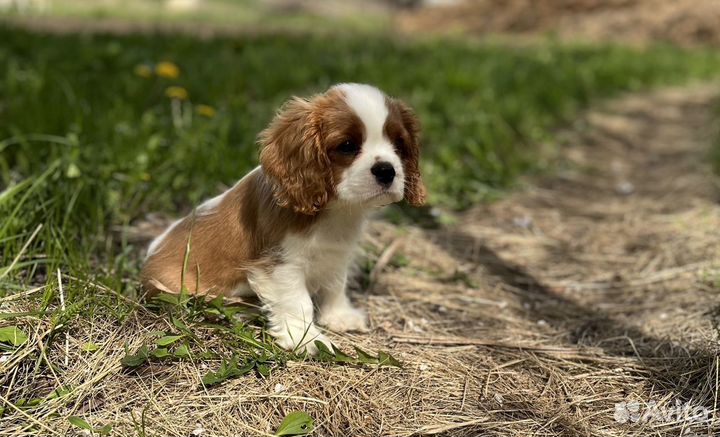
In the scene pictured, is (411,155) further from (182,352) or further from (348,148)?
(182,352)

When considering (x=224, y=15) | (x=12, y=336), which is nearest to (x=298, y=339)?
(x=12, y=336)

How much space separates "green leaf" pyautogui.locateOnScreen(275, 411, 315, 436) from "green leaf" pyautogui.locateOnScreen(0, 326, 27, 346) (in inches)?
40.7

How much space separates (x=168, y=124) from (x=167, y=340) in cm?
286

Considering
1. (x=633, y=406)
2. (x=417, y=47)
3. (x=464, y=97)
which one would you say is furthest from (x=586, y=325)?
(x=417, y=47)

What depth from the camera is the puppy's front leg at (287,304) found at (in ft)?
9.68

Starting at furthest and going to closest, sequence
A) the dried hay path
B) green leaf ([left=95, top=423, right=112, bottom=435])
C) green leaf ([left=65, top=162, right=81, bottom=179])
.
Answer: green leaf ([left=65, top=162, right=81, bottom=179]) < the dried hay path < green leaf ([left=95, top=423, right=112, bottom=435])

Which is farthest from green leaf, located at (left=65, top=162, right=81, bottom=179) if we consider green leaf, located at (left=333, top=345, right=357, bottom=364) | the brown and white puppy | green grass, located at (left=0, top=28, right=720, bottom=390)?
green leaf, located at (left=333, top=345, right=357, bottom=364)

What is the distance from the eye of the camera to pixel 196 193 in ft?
14.5

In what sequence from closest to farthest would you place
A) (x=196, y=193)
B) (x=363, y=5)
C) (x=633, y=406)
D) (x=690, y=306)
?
(x=633, y=406) < (x=690, y=306) < (x=196, y=193) < (x=363, y=5)

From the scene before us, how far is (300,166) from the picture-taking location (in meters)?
2.79

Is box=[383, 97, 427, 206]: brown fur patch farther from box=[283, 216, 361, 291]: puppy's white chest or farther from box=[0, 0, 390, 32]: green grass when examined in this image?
box=[0, 0, 390, 32]: green grass

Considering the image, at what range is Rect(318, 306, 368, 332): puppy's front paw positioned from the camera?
328cm

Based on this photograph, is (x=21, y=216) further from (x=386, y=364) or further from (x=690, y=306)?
(x=690, y=306)

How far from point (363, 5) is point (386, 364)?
1195 inches
